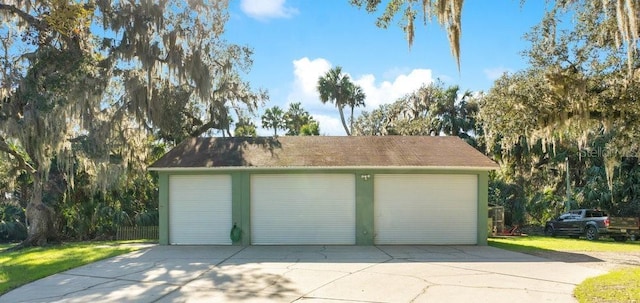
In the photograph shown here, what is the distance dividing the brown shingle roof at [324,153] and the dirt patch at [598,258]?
313 cm

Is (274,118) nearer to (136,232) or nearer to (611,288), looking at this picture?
(136,232)

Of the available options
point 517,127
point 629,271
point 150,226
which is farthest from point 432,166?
point 150,226

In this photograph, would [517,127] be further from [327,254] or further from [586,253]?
[327,254]

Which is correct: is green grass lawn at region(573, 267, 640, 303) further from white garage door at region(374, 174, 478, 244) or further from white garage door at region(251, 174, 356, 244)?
white garage door at region(251, 174, 356, 244)

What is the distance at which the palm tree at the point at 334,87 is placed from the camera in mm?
40812

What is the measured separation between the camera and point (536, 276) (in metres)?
9.28

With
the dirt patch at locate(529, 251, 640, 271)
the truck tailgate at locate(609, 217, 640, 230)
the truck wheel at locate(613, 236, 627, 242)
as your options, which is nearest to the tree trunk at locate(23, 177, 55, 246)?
the dirt patch at locate(529, 251, 640, 271)

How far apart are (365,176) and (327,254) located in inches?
128

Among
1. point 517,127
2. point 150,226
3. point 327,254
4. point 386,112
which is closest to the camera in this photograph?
point 327,254

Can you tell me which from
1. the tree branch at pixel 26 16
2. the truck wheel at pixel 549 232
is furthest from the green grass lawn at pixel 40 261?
the truck wheel at pixel 549 232

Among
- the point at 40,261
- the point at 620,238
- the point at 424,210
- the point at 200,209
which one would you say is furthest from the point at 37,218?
the point at 620,238

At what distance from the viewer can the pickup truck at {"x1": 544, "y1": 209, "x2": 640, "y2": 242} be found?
1923 cm

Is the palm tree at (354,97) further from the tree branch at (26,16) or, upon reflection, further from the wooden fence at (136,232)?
the tree branch at (26,16)

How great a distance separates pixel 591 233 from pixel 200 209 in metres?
15.7
